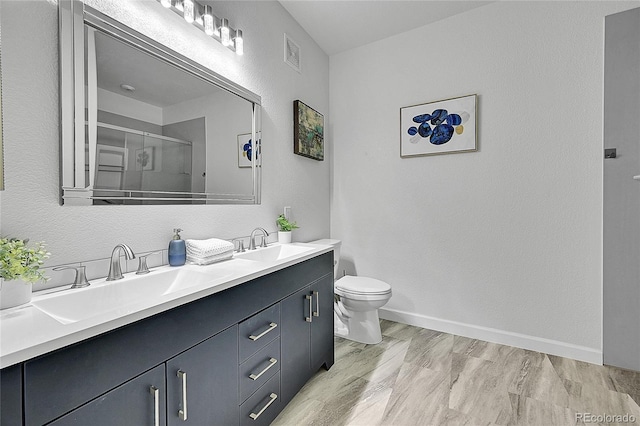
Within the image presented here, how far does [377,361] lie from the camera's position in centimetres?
201

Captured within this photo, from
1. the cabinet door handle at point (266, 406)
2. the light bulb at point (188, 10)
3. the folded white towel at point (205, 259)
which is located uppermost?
the light bulb at point (188, 10)

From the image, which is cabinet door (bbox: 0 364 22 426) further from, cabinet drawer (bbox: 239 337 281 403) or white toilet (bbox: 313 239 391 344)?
white toilet (bbox: 313 239 391 344)

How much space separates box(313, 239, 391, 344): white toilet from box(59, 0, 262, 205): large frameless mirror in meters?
1.05

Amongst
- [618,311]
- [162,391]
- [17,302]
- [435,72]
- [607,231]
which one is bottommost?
[618,311]

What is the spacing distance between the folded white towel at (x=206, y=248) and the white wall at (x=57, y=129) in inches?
4.5

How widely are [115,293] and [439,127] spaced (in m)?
2.45

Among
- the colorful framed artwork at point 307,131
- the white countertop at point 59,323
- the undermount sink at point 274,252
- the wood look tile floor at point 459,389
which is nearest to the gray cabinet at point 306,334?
the wood look tile floor at point 459,389

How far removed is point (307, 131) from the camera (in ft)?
8.21

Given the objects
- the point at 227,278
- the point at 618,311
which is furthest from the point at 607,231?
the point at 227,278

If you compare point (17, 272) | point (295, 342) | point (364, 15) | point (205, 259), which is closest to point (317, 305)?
point (295, 342)

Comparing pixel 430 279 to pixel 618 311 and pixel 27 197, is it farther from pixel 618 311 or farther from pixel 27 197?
pixel 27 197

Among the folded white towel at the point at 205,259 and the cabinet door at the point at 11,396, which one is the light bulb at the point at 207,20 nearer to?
the folded white towel at the point at 205,259

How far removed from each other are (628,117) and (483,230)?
1.10 meters

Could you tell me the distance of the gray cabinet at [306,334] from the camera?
1455mm
